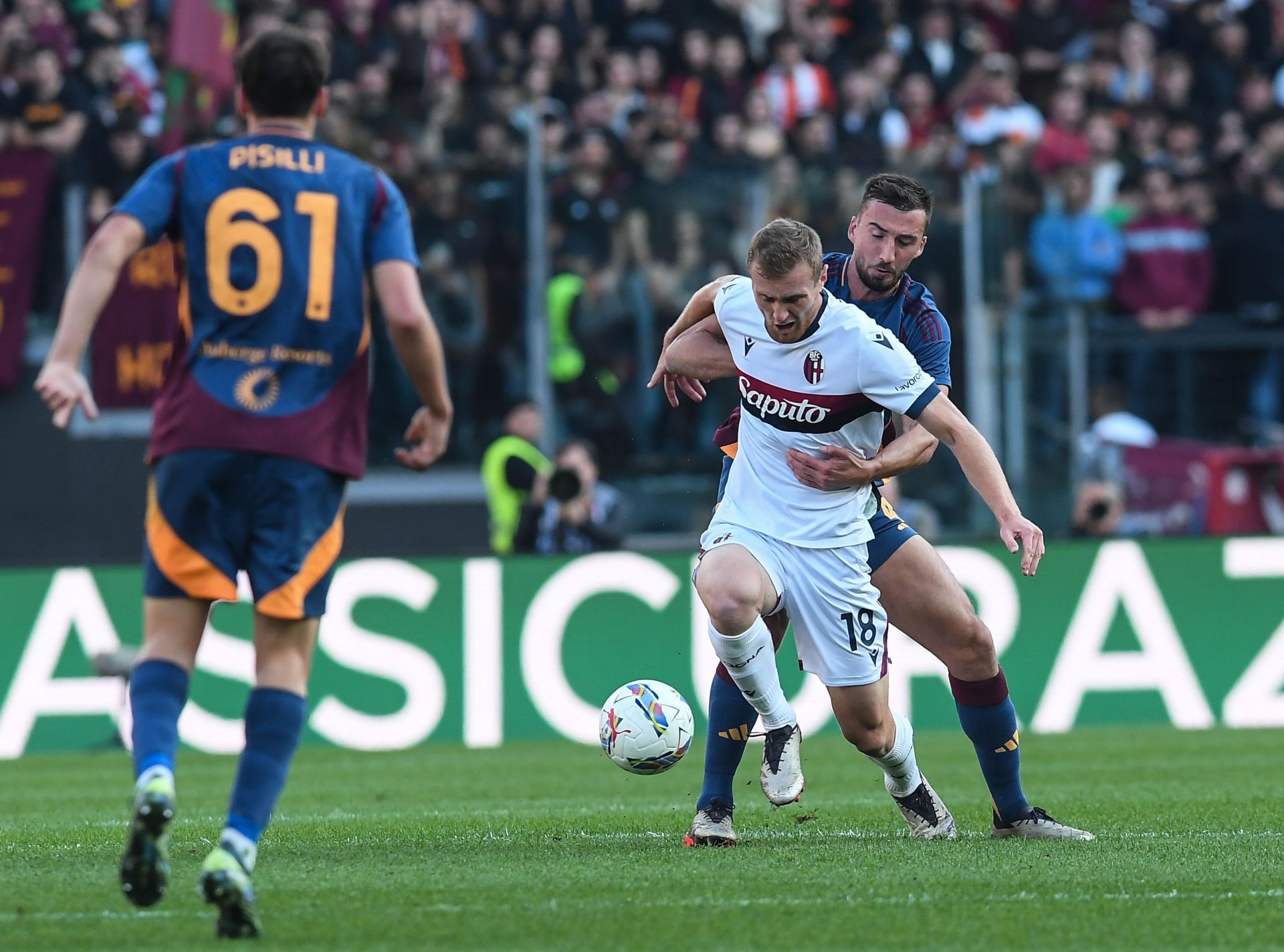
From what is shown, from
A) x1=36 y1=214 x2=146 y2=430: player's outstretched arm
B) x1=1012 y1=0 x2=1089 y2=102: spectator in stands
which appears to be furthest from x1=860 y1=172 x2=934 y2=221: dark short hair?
x1=1012 y1=0 x2=1089 y2=102: spectator in stands

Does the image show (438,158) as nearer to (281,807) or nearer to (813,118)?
(813,118)

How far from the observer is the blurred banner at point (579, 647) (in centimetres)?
1350

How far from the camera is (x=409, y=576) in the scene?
13797mm

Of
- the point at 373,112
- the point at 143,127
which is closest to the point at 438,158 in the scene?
the point at 373,112

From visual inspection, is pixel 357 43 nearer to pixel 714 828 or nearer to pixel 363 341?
pixel 714 828

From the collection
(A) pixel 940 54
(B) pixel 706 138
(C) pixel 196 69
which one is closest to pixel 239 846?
(C) pixel 196 69

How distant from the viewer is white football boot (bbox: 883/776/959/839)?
7227mm

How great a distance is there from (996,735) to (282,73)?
367 centimetres

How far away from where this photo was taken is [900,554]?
7156 mm

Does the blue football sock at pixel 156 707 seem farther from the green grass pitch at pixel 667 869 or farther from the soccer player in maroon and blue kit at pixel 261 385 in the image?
the green grass pitch at pixel 667 869

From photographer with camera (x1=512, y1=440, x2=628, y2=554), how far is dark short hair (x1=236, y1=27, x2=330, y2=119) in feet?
30.2

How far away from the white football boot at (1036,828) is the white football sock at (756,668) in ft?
2.98

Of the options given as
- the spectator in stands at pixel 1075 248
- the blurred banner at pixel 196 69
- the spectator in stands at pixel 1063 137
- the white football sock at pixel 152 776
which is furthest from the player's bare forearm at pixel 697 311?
the spectator in stands at pixel 1063 137

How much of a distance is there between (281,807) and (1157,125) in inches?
504
